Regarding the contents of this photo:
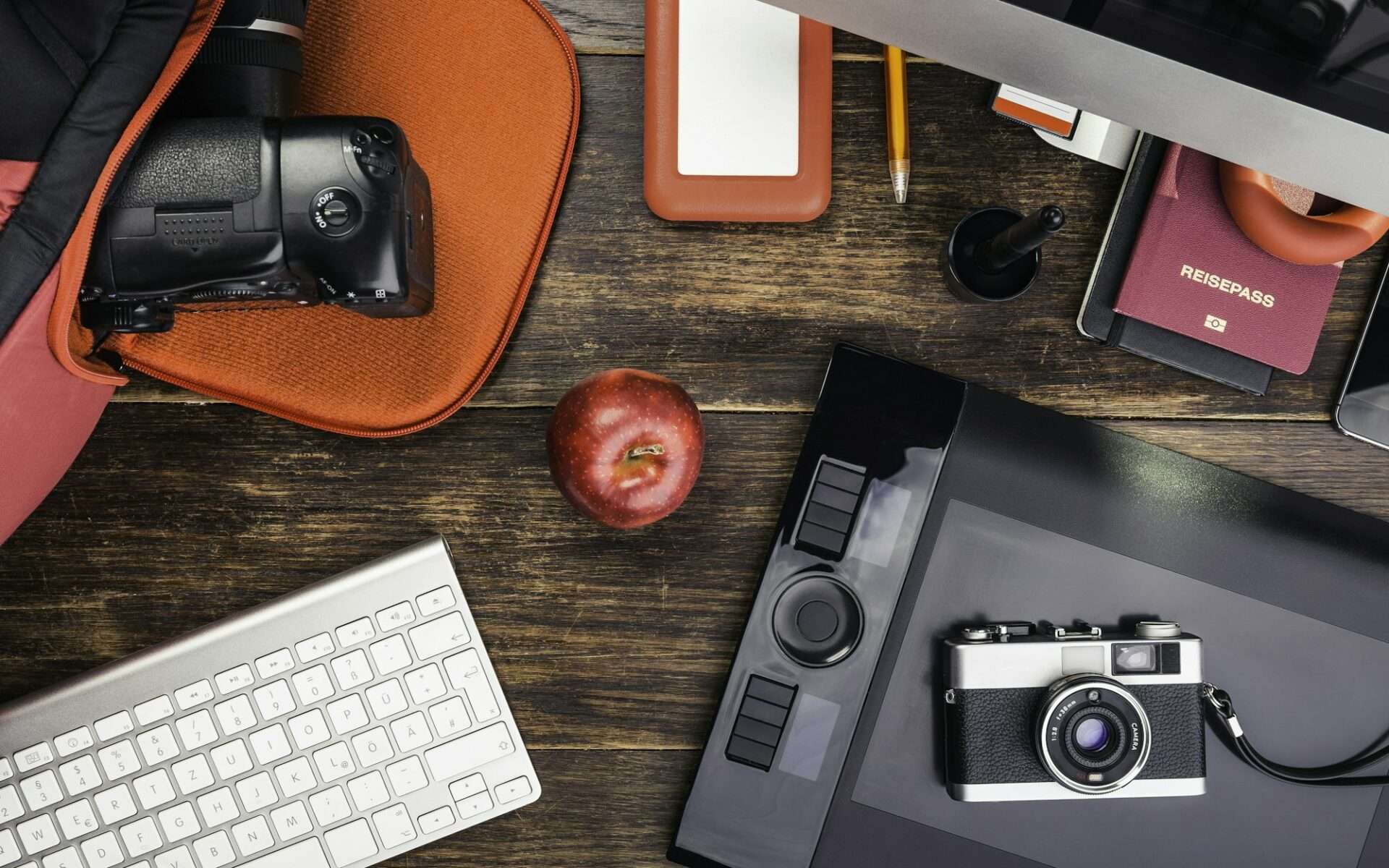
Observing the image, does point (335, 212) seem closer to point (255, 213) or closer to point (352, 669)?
point (255, 213)

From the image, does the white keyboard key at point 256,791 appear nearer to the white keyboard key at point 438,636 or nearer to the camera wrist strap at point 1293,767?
the white keyboard key at point 438,636

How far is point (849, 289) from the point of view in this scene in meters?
0.60

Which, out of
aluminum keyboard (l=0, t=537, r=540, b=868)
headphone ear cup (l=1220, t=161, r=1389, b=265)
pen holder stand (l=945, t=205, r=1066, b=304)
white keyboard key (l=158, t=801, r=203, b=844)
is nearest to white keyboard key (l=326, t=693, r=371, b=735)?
aluminum keyboard (l=0, t=537, r=540, b=868)

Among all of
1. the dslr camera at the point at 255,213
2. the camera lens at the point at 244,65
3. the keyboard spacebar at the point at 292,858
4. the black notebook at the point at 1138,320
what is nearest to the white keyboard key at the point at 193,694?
the keyboard spacebar at the point at 292,858

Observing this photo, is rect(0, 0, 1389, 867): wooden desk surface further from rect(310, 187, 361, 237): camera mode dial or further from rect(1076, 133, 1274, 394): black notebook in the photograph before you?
rect(310, 187, 361, 237): camera mode dial

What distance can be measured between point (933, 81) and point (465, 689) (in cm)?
49

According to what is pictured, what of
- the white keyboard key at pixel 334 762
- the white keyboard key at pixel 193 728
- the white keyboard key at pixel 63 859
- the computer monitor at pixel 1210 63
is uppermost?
the computer monitor at pixel 1210 63

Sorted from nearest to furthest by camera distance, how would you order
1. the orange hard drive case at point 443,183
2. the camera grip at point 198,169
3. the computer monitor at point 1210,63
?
the computer monitor at point 1210,63
the camera grip at point 198,169
the orange hard drive case at point 443,183

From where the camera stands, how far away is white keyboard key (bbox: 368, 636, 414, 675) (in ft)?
1.86

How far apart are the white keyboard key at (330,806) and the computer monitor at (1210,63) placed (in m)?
0.52

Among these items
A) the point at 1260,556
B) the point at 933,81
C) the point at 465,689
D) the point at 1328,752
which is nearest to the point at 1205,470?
the point at 1260,556

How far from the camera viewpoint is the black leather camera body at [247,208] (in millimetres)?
479

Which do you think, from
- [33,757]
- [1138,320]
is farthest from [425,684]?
[1138,320]

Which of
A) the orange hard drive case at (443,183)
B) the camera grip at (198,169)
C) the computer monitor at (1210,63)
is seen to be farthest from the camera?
the orange hard drive case at (443,183)
